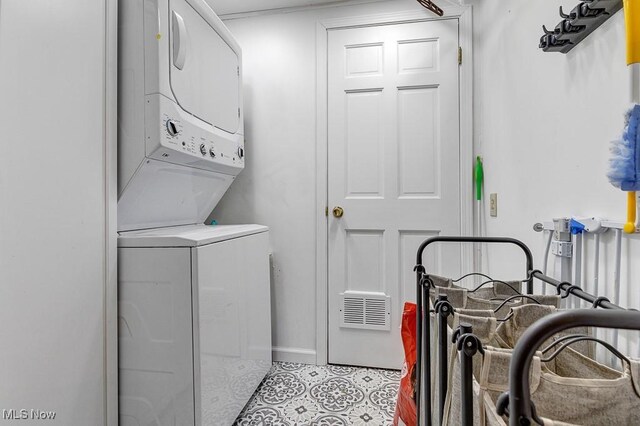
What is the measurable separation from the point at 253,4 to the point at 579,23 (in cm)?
189

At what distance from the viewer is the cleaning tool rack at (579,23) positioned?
0.86 meters

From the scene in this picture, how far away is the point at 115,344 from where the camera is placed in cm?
130

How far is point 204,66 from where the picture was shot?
1597mm

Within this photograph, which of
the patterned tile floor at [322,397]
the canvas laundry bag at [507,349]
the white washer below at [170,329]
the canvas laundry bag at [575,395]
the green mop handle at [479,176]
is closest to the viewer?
the canvas laundry bag at [575,395]

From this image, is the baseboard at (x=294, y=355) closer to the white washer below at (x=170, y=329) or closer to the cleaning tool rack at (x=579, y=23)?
the white washer below at (x=170, y=329)

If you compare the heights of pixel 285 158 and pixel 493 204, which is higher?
pixel 285 158

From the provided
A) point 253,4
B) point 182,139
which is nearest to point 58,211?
point 182,139

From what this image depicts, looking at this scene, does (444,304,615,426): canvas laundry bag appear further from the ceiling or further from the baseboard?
the ceiling

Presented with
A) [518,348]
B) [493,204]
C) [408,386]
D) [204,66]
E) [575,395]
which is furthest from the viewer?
[493,204]

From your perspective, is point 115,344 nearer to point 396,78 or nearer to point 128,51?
point 128,51

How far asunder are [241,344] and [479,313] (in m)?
1.18

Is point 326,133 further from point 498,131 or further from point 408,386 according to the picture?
point 408,386

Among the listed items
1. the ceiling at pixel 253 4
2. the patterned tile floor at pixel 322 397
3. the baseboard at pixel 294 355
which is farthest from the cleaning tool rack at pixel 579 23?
the baseboard at pixel 294 355

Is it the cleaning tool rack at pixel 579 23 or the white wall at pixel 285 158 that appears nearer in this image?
the cleaning tool rack at pixel 579 23
